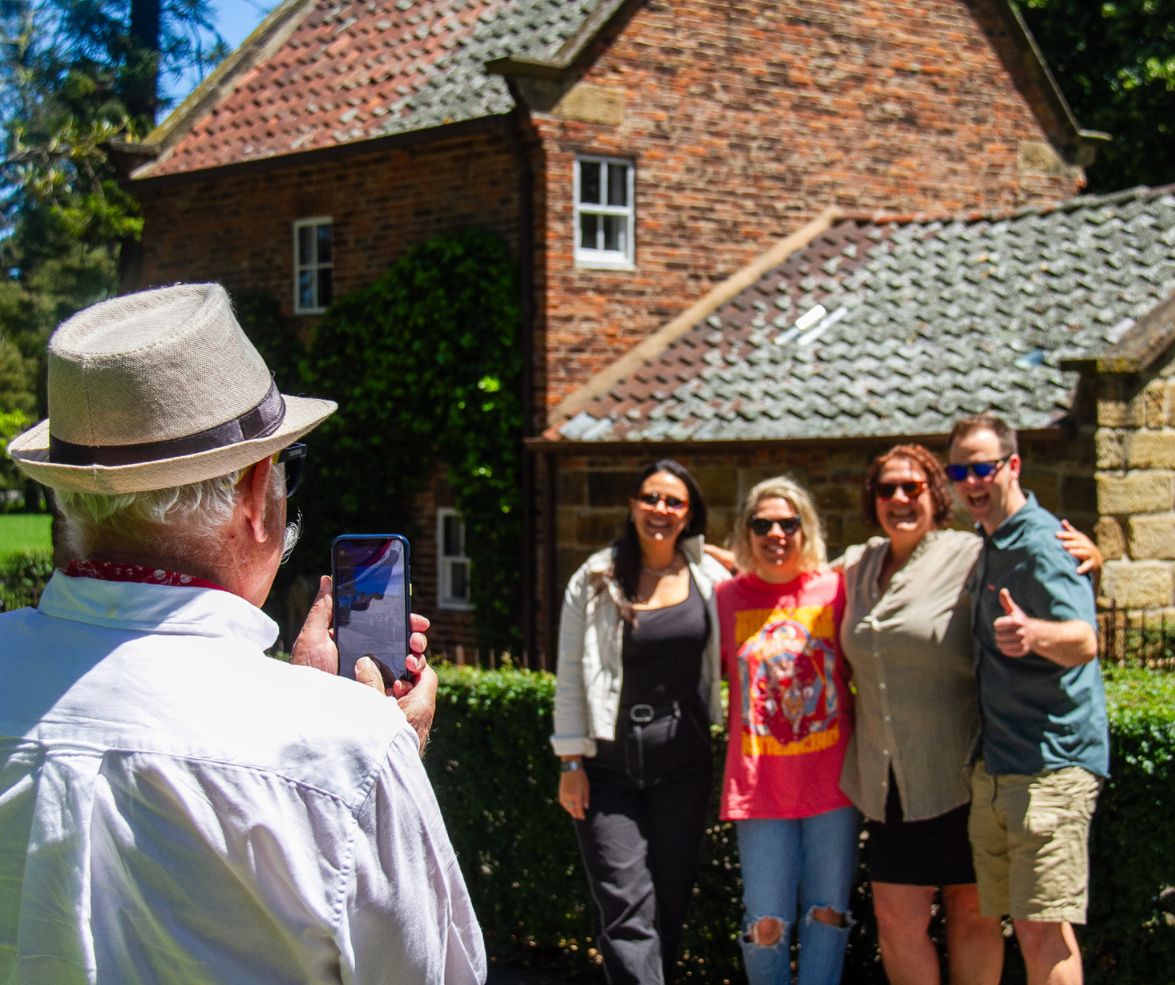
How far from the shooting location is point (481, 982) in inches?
84.0

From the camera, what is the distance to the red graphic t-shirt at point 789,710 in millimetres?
5250

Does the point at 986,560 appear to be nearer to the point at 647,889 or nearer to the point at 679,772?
the point at 679,772

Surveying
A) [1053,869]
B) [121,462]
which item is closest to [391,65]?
[1053,869]

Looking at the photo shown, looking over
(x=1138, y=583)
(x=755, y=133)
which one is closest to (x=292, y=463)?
(x=1138, y=583)

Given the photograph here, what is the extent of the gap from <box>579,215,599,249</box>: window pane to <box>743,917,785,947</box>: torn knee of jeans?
389 inches

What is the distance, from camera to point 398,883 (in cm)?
193

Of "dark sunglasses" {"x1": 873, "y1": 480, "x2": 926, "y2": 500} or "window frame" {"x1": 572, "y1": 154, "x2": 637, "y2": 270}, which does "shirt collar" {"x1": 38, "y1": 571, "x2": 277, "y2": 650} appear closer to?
"dark sunglasses" {"x1": 873, "y1": 480, "x2": 926, "y2": 500}

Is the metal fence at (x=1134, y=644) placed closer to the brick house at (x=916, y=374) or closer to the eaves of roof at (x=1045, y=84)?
the brick house at (x=916, y=374)

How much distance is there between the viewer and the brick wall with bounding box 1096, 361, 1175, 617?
10.2 m

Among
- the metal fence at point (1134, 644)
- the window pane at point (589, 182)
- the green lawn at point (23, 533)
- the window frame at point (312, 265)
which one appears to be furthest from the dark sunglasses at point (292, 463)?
the green lawn at point (23, 533)

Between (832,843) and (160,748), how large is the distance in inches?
148

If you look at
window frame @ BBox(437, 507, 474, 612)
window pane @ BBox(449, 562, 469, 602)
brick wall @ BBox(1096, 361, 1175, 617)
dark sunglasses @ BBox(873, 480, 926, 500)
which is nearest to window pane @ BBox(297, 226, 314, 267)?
window frame @ BBox(437, 507, 474, 612)

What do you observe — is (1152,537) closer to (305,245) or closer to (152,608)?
(152,608)

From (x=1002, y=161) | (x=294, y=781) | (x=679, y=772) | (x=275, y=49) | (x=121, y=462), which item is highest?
(x=275, y=49)
